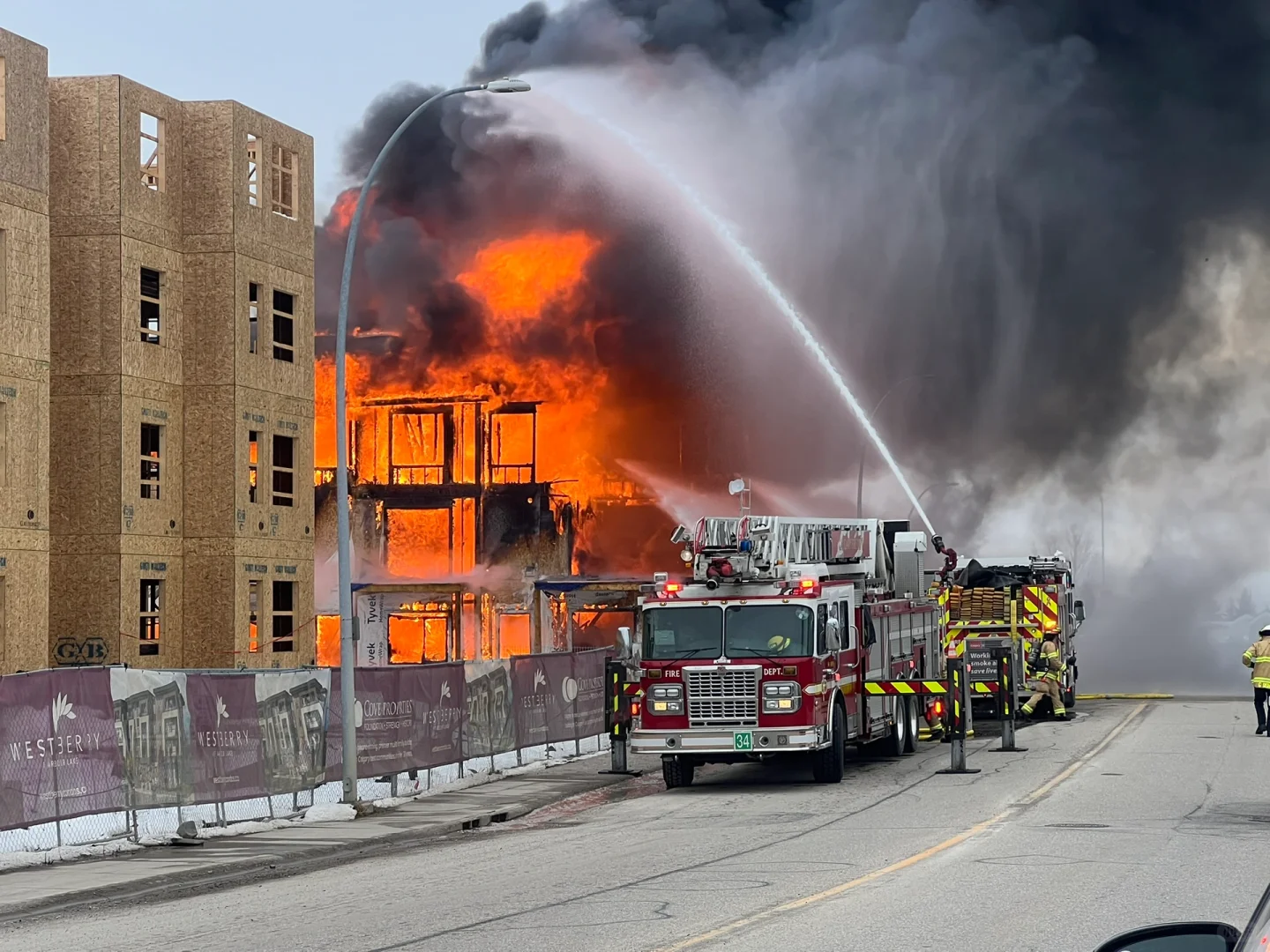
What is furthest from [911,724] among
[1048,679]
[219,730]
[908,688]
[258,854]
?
[258,854]

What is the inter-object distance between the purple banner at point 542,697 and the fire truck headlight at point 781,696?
5770 millimetres

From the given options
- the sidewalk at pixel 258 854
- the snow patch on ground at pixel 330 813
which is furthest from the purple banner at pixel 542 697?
the snow patch on ground at pixel 330 813

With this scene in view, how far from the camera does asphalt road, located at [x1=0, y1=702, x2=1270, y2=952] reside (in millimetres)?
10875

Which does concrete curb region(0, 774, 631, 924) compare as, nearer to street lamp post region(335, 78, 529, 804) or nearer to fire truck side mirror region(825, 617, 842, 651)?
street lamp post region(335, 78, 529, 804)

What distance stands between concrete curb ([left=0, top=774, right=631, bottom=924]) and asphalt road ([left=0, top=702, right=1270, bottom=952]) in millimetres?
395

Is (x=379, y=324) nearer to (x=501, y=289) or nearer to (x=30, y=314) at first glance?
(x=501, y=289)

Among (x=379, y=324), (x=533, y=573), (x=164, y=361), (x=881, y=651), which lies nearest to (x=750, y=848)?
(x=881, y=651)

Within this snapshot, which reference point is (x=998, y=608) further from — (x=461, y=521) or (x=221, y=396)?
(x=461, y=521)

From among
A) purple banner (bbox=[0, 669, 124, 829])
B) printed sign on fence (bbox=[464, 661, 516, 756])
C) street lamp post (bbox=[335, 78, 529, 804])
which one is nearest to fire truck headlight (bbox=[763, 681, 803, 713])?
printed sign on fence (bbox=[464, 661, 516, 756])

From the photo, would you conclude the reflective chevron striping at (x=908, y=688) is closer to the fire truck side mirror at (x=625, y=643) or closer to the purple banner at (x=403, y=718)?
the fire truck side mirror at (x=625, y=643)

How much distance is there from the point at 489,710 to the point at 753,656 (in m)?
5.29

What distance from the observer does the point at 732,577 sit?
22828mm

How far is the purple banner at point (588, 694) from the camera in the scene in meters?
29.9

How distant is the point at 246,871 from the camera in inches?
625
